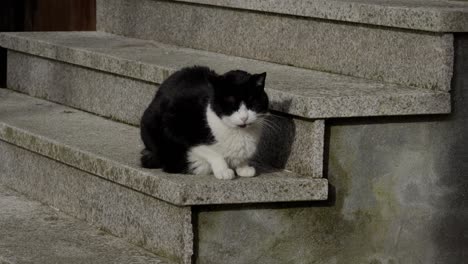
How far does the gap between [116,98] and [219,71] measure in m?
0.68

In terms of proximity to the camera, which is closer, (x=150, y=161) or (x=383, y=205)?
(x=150, y=161)

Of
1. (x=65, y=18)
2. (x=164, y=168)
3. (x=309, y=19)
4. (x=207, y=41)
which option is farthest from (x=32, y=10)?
(x=164, y=168)

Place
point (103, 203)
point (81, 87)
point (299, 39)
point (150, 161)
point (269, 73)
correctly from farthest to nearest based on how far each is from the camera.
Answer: point (81, 87)
point (299, 39)
point (269, 73)
point (103, 203)
point (150, 161)

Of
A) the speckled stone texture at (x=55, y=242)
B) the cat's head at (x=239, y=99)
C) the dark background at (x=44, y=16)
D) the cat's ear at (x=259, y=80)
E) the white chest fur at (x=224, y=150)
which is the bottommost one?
the speckled stone texture at (x=55, y=242)

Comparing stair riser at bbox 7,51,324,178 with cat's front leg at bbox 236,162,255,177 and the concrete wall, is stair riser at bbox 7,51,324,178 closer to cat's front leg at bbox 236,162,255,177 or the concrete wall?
the concrete wall

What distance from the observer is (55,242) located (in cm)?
439

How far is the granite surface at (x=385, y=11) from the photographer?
14.4 ft

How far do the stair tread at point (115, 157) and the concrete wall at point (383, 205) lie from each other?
0.38 ft

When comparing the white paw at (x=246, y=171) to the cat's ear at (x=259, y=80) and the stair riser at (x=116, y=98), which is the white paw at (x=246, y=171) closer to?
the stair riser at (x=116, y=98)

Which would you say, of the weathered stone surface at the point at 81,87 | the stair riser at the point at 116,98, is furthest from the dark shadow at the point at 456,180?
the weathered stone surface at the point at 81,87

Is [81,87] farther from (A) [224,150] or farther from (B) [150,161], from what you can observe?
(A) [224,150]

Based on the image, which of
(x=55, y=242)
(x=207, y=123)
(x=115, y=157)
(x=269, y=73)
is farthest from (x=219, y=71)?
Answer: (x=55, y=242)

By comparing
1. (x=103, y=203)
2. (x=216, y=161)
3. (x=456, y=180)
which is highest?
(x=216, y=161)

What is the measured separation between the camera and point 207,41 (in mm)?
5551
